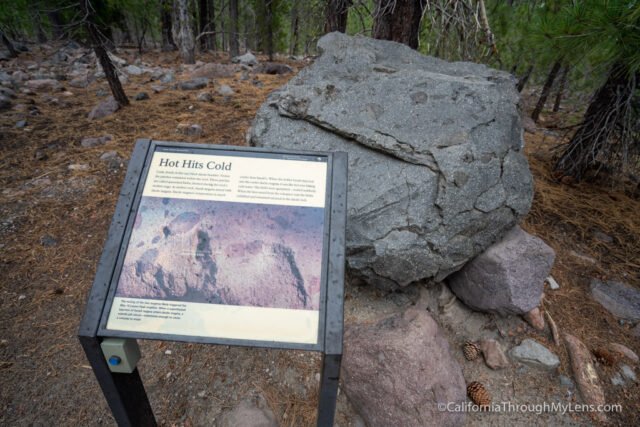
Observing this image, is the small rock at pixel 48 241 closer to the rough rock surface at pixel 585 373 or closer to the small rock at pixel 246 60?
the rough rock surface at pixel 585 373

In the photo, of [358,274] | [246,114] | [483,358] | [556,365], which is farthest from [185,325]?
[246,114]

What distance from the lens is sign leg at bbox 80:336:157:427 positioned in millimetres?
1268

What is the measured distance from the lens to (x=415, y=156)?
2.25m

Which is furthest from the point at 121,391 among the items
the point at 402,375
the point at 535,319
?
the point at 535,319

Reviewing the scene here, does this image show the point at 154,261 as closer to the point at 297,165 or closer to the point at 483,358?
the point at 297,165

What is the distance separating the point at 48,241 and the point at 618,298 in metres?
4.51

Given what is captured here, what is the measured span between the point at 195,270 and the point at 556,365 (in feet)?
7.42

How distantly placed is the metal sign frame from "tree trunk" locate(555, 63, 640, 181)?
3192 millimetres

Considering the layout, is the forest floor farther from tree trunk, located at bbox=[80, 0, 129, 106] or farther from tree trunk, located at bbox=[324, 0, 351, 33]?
tree trunk, located at bbox=[324, 0, 351, 33]

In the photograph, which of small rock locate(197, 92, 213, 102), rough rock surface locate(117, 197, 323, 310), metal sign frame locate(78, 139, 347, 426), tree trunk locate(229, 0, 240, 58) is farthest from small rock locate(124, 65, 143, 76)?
rough rock surface locate(117, 197, 323, 310)

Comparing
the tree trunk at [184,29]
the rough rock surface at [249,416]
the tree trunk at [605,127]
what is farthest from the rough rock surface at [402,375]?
the tree trunk at [184,29]

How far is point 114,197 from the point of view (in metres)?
3.50

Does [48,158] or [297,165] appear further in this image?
[48,158]

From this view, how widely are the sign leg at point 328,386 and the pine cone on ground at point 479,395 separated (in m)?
1.09
